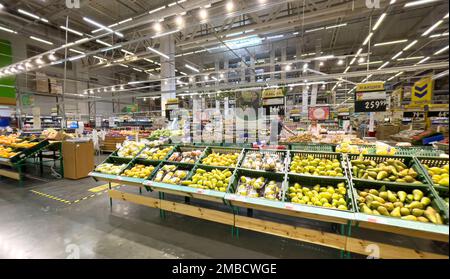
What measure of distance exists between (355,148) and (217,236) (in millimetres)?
2572

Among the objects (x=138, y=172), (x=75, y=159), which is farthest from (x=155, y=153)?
(x=75, y=159)

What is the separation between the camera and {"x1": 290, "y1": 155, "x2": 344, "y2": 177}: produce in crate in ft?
8.93

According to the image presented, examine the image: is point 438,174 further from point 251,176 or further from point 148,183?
point 148,183

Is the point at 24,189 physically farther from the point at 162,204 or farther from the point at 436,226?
the point at 436,226

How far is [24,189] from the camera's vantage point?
5.08 metres

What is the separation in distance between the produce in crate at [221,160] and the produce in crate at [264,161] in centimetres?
19

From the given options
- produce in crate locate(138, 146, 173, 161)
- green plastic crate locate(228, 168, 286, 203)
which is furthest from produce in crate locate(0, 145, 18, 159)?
green plastic crate locate(228, 168, 286, 203)

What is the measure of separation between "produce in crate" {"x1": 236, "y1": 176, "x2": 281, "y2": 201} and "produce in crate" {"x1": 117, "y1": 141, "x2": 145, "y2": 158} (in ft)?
8.01

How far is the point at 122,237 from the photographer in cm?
296

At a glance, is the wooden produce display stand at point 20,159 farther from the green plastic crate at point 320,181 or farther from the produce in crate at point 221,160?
the green plastic crate at point 320,181

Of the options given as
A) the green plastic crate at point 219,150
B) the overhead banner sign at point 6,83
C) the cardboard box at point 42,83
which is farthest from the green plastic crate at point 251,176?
the cardboard box at point 42,83

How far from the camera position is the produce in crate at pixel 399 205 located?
1925 mm

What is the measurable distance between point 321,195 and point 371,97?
9.13ft
